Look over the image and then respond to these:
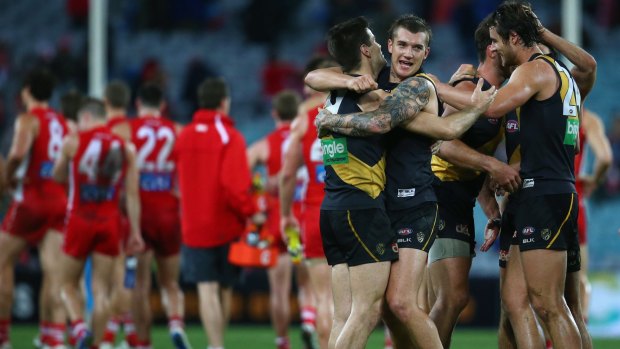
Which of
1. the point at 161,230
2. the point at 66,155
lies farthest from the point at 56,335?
the point at 66,155

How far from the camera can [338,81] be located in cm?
684

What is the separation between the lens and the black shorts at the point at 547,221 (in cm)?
705

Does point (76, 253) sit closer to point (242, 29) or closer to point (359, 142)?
point (359, 142)

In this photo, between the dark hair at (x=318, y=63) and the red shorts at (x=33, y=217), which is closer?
the dark hair at (x=318, y=63)

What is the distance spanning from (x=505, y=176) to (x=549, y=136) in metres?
0.38

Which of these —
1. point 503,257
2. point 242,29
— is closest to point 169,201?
point 503,257

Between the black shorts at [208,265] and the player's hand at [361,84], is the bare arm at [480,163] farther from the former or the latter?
the black shorts at [208,265]

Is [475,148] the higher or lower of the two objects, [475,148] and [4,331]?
the higher

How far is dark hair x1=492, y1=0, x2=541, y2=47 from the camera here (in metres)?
7.11

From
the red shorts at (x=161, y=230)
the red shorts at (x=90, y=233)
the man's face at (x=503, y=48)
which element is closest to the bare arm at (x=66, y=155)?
the red shorts at (x=90, y=233)

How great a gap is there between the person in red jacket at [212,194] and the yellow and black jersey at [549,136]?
3851mm

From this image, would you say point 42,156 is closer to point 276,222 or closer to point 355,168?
point 276,222

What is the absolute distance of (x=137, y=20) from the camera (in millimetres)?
21656

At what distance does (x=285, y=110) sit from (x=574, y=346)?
17.0ft
